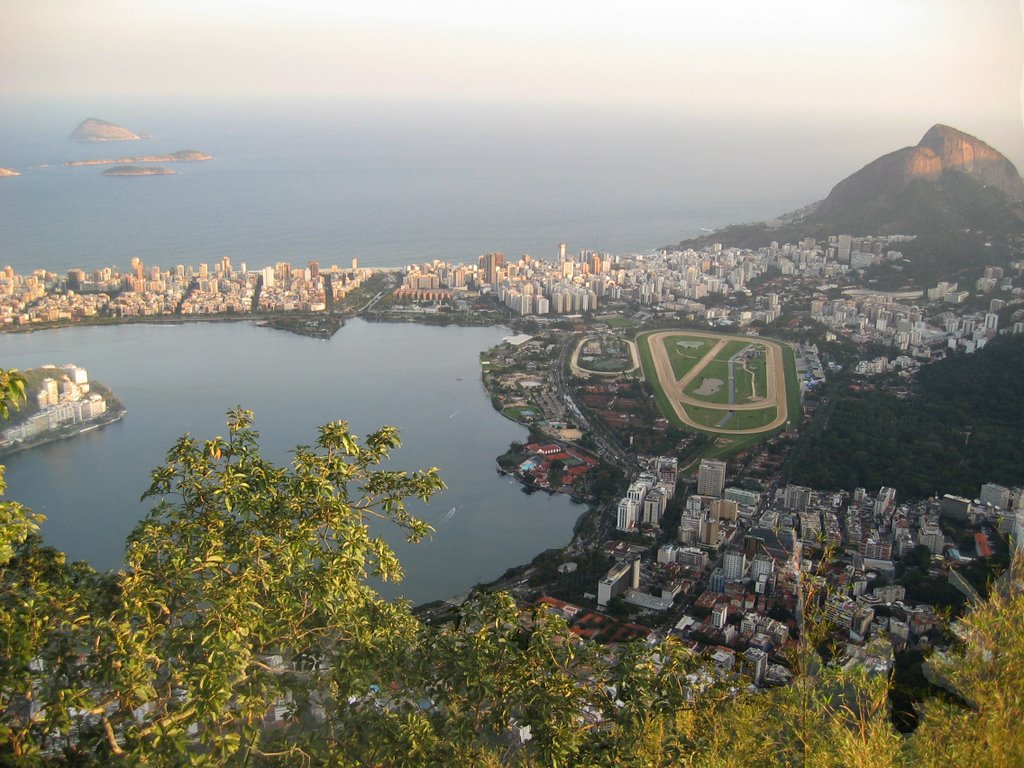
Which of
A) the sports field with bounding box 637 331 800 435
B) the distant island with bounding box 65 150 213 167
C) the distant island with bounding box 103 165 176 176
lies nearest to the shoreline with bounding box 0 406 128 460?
the sports field with bounding box 637 331 800 435

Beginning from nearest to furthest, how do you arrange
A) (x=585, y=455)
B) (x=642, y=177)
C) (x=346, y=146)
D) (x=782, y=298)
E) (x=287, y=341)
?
1. (x=585, y=455)
2. (x=287, y=341)
3. (x=782, y=298)
4. (x=642, y=177)
5. (x=346, y=146)

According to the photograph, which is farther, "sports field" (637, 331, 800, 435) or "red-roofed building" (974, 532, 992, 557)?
"sports field" (637, 331, 800, 435)

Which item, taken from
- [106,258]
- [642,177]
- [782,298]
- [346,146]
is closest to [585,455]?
[782,298]

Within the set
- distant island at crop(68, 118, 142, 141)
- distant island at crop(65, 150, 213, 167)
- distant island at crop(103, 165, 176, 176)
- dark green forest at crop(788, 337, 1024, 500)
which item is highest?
distant island at crop(68, 118, 142, 141)

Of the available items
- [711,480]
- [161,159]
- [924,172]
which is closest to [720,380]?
[711,480]

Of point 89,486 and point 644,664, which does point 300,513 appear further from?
point 89,486

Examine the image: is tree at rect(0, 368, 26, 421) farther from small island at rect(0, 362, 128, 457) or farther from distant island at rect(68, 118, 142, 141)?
distant island at rect(68, 118, 142, 141)
